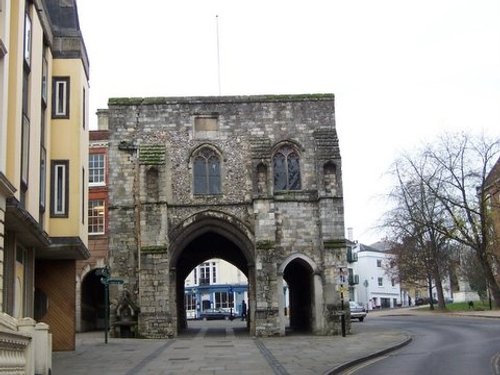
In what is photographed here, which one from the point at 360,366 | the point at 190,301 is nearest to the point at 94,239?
the point at 360,366

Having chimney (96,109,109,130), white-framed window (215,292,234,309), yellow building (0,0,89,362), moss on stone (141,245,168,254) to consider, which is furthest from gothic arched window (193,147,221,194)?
white-framed window (215,292,234,309)

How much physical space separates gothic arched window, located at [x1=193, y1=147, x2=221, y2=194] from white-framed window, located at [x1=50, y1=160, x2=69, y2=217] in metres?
10.7

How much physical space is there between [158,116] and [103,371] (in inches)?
705

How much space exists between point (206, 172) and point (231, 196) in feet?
5.27

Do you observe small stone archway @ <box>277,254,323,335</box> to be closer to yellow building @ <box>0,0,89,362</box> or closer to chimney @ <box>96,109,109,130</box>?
yellow building @ <box>0,0,89,362</box>

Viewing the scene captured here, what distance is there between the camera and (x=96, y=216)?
1638 inches

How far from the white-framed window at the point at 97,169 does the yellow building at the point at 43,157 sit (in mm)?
17288

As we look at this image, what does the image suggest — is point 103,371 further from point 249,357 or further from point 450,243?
point 450,243

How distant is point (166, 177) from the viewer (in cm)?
3219

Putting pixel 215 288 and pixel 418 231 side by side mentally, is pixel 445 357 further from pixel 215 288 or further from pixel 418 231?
pixel 215 288

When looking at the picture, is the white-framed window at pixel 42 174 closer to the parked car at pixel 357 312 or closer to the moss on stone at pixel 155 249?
the moss on stone at pixel 155 249

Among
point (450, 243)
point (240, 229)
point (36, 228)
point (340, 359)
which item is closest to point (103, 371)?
point (36, 228)

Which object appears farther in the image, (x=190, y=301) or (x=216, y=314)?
(x=190, y=301)

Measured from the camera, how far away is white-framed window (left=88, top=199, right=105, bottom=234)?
41062 mm
